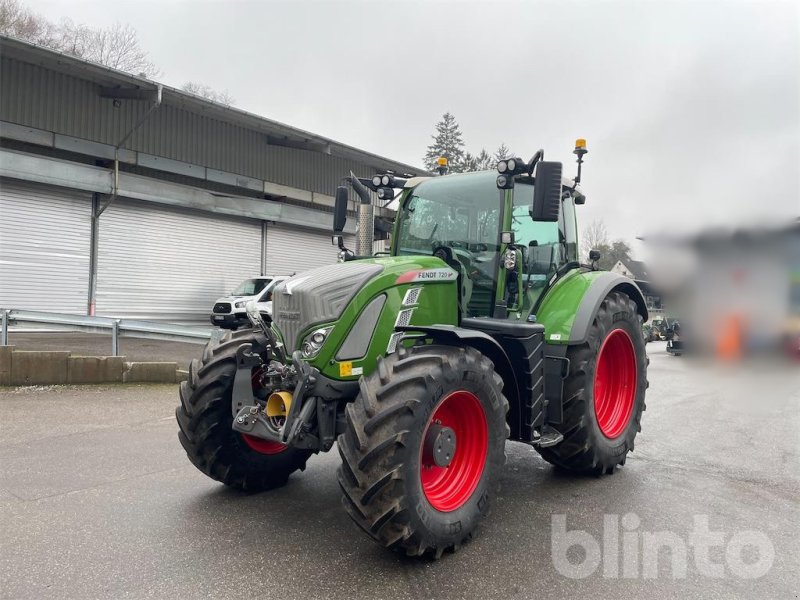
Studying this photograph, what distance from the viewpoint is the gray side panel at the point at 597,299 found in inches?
169

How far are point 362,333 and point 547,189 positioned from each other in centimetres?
159

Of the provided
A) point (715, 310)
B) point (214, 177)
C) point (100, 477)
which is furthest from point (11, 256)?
point (715, 310)

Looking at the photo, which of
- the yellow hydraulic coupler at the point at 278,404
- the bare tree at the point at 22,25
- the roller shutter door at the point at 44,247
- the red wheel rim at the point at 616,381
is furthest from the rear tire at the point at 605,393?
the bare tree at the point at 22,25

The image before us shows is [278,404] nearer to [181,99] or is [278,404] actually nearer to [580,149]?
[580,149]

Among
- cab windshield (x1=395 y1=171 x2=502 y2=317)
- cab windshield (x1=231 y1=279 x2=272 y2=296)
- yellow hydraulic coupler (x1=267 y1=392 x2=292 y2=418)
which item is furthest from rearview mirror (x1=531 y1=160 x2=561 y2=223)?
cab windshield (x1=231 y1=279 x2=272 y2=296)

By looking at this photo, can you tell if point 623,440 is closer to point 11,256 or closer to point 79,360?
point 79,360

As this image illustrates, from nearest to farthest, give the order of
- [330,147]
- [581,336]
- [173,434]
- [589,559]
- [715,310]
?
1. [589,559]
2. [715,310]
3. [581,336]
4. [173,434]
5. [330,147]

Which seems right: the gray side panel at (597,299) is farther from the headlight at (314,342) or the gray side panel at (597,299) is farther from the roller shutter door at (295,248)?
the roller shutter door at (295,248)

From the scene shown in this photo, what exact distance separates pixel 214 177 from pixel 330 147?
3932 mm

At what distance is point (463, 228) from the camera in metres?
4.45

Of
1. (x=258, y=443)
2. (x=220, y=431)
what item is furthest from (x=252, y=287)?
(x=220, y=431)

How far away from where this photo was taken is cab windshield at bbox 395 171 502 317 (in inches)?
168

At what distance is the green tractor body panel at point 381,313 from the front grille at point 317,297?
4 cm

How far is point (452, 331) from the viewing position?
3.30 m
